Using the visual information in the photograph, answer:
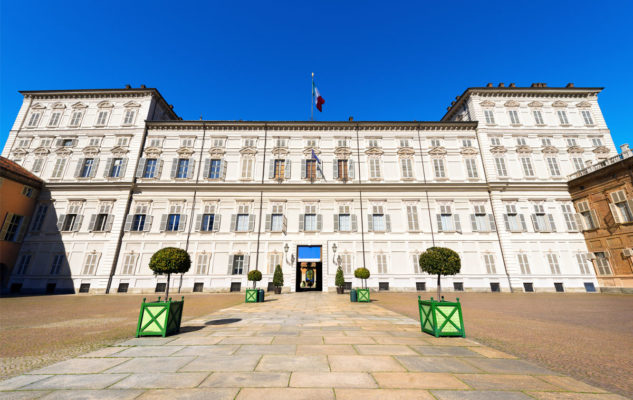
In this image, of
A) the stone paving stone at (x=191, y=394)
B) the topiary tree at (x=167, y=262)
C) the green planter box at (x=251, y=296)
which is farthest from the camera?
the green planter box at (x=251, y=296)

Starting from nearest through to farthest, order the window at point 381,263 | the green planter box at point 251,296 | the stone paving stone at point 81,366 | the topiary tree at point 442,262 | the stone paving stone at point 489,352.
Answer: the stone paving stone at point 81,366, the stone paving stone at point 489,352, the topiary tree at point 442,262, the green planter box at point 251,296, the window at point 381,263

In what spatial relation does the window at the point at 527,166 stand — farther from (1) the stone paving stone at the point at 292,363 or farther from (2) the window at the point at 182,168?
(2) the window at the point at 182,168

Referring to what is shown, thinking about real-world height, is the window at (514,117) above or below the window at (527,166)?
above

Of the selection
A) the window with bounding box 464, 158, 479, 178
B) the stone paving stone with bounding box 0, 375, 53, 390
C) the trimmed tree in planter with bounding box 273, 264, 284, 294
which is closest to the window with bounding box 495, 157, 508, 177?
the window with bounding box 464, 158, 479, 178

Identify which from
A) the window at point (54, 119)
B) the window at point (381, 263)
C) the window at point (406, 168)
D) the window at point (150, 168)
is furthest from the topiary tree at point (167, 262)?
Result: the window at point (54, 119)

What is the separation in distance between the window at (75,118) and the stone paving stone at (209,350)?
2848cm

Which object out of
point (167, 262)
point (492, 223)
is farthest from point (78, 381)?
point (492, 223)

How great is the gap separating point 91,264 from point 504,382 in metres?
25.7

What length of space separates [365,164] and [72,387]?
70.7 ft

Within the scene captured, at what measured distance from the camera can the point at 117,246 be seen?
19.7 m

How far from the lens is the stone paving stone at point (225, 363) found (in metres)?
3.95

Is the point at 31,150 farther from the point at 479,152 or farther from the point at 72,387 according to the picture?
the point at 479,152

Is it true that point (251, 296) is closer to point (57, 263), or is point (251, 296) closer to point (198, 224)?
point (198, 224)

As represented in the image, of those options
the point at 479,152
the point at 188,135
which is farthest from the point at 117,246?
the point at 479,152
